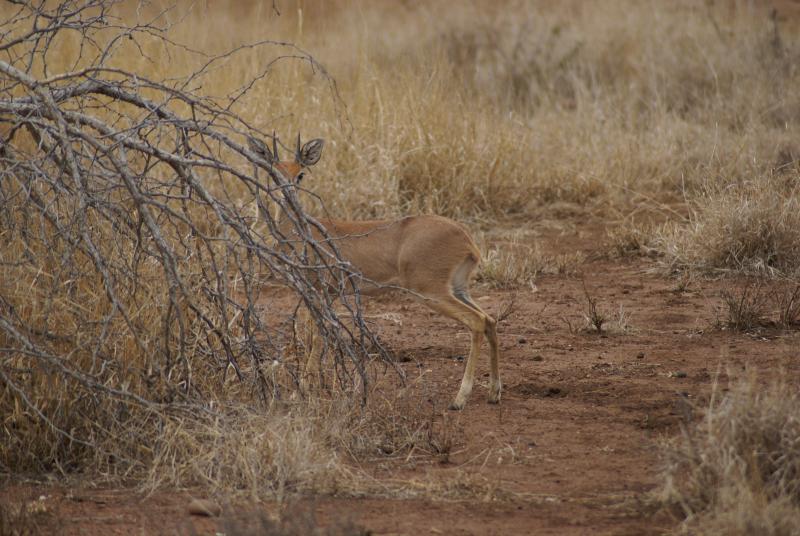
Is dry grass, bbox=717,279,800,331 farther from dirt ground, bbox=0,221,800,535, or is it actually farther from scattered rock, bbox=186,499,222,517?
scattered rock, bbox=186,499,222,517

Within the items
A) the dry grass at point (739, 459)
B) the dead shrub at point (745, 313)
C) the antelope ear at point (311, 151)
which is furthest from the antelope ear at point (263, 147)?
the dead shrub at point (745, 313)

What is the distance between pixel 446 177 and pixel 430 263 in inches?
153

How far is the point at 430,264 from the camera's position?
654cm

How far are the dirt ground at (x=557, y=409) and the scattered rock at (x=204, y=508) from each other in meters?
0.04

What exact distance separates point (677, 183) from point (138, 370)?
284 inches

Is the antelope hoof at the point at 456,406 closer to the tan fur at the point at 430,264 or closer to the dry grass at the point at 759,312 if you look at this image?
the tan fur at the point at 430,264

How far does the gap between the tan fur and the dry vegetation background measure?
0.99m

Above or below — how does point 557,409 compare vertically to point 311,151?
below

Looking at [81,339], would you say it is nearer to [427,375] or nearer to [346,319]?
[427,375]

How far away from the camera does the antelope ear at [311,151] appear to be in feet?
24.1

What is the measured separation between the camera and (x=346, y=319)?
26.8 feet

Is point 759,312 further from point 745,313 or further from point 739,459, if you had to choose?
point 739,459

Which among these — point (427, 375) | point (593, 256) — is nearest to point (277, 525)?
point (427, 375)

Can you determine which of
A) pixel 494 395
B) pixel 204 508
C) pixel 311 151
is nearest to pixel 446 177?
pixel 311 151
